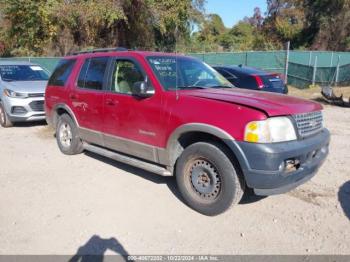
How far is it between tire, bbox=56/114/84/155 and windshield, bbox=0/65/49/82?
13.0ft

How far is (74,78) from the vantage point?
20.5 ft

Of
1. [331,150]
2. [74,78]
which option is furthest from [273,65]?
[74,78]

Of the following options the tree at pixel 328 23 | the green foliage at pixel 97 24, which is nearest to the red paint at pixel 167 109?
the green foliage at pixel 97 24

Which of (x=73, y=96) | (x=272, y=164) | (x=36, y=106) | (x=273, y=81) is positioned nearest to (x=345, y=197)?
(x=272, y=164)

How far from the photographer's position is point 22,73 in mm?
10234

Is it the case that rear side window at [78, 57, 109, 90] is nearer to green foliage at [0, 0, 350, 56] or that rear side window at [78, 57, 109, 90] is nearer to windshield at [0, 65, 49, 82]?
windshield at [0, 65, 49, 82]

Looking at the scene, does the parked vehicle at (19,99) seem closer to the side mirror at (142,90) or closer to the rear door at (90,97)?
the rear door at (90,97)

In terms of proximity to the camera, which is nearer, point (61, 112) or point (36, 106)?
point (61, 112)

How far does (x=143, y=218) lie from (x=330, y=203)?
234 cm

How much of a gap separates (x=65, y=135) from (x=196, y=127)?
3502 mm

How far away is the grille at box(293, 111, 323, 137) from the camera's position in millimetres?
3961

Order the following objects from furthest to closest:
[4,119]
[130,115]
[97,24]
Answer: [97,24] → [4,119] → [130,115]

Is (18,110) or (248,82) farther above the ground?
(248,82)

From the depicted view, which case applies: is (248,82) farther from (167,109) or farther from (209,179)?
(209,179)
